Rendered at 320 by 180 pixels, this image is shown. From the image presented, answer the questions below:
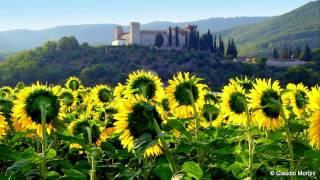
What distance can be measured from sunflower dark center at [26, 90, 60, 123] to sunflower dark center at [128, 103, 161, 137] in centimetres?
124

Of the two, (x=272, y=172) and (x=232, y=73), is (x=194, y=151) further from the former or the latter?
(x=232, y=73)

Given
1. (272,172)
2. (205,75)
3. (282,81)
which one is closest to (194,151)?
(272,172)

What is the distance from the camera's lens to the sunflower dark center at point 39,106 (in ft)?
15.3

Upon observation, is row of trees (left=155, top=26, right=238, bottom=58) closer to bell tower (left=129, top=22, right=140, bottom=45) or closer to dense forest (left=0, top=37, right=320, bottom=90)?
dense forest (left=0, top=37, right=320, bottom=90)

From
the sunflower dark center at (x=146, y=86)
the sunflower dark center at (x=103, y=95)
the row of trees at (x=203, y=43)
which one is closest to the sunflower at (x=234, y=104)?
the sunflower dark center at (x=146, y=86)

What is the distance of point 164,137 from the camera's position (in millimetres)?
3850

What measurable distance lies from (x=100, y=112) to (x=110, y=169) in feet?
6.62

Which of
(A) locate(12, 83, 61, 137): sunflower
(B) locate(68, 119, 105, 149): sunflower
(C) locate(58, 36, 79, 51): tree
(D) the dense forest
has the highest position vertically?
(A) locate(12, 83, 61, 137): sunflower

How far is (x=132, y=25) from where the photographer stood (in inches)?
7638

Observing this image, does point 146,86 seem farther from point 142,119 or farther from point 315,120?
point 315,120

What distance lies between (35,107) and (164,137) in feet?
4.79

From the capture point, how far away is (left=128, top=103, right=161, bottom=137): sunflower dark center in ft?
11.4

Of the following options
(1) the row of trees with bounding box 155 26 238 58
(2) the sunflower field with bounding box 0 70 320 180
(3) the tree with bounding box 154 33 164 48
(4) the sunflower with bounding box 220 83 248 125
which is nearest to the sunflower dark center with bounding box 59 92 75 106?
(2) the sunflower field with bounding box 0 70 320 180

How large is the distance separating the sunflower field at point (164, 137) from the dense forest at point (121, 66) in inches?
5140
